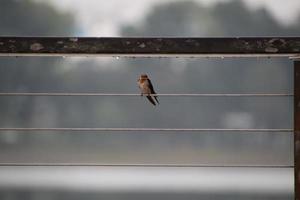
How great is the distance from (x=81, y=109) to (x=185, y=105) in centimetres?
175

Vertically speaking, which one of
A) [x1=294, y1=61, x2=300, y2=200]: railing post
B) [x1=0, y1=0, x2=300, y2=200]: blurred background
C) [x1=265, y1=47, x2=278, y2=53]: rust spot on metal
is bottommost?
[x1=294, y1=61, x2=300, y2=200]: railing post

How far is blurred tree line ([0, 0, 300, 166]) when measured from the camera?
891 centimetres

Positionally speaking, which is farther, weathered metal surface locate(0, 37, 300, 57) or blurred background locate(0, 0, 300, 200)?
blurred background locate(0, 0, 300, 200)

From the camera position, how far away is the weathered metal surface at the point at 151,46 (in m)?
1.12

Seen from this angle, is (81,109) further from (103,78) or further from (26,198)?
(26,198)

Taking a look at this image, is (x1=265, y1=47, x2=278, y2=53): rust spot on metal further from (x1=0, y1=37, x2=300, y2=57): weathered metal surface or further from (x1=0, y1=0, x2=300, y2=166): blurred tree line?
(x1=0, y1=0, x2=300, y2=166): blurred tree line

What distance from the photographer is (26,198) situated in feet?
33.9

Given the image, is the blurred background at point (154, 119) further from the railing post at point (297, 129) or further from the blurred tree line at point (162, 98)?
the railing post at point (297, 129)

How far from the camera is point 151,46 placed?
1.13 metres

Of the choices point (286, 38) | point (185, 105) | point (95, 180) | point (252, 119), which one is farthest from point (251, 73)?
point (286, 38)

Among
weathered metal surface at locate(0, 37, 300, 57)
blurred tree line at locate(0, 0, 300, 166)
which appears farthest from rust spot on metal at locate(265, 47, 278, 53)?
blurred tree line at locate(0, 0, 300, 166)

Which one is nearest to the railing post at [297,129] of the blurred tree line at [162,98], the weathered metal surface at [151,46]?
the weathered metal surface at [151,46]

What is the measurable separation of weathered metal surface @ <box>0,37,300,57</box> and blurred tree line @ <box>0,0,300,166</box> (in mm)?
6244

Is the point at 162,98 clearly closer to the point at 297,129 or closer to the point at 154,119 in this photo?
the point at 154,119
